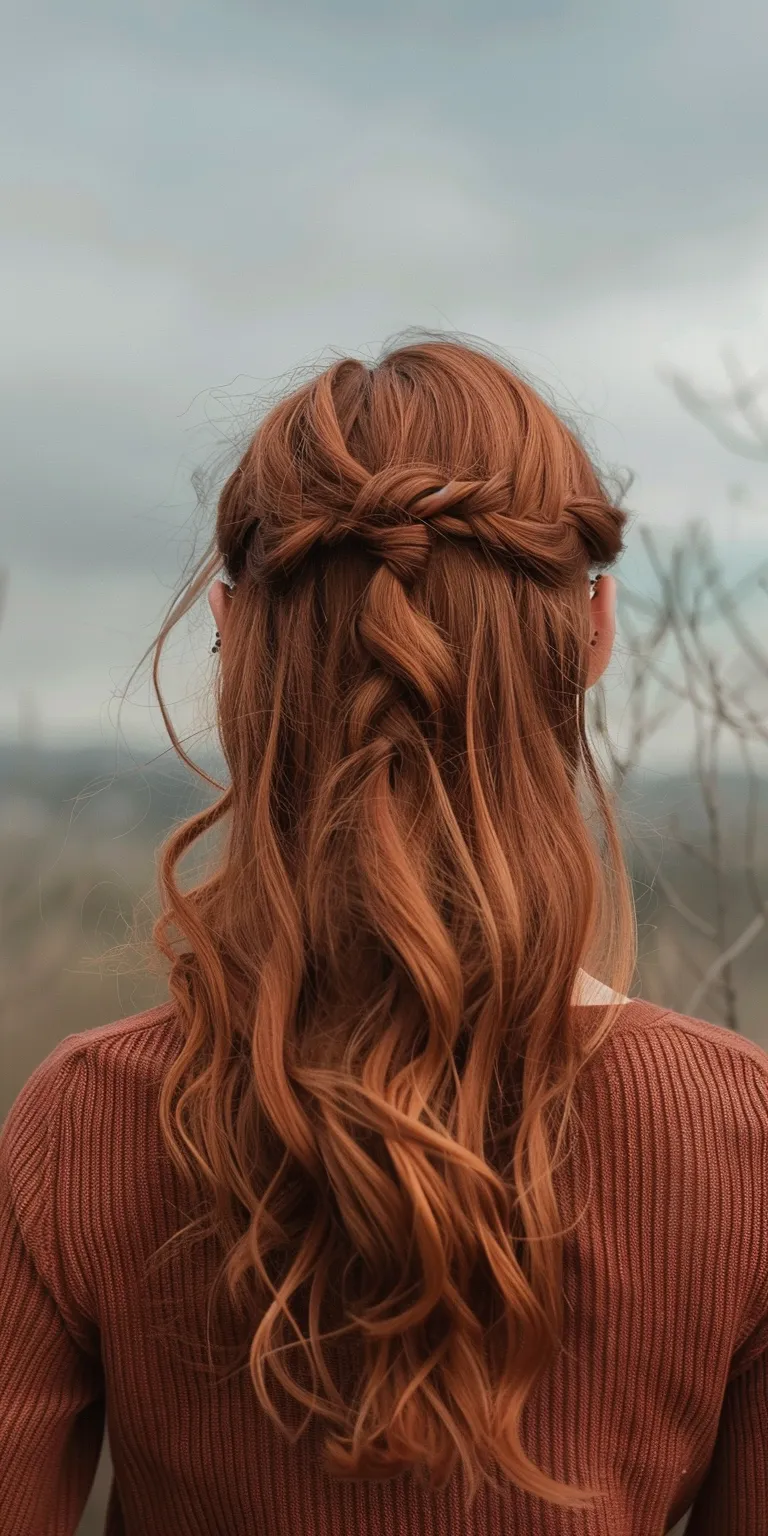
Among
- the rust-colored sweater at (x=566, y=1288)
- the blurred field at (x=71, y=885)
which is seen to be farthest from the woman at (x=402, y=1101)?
the blurred field at (x=71, y=885)

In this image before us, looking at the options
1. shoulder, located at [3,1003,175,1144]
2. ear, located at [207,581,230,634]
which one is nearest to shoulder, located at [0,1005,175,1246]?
shoulder, located at [3,1003,175,1144]

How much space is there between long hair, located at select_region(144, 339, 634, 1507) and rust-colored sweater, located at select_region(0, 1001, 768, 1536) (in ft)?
0.10

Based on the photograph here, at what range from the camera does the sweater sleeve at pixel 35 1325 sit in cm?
73

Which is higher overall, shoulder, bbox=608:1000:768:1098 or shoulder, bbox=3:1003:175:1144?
shoulder, bbox=608:1000:768:1098

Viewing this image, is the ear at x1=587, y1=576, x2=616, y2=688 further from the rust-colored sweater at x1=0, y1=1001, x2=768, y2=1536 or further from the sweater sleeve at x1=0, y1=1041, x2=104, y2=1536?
the sweater sleeve at x1=0, y1=1041, x2=104, y2=1536

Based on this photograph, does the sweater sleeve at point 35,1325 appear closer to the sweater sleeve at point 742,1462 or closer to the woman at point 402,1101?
the woman at point 402,1101

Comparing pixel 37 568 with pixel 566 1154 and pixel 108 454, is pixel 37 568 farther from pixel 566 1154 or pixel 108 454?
pixel 566 1154

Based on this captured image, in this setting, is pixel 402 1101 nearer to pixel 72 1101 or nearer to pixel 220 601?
pixel 72 1101

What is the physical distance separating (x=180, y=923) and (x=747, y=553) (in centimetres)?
98

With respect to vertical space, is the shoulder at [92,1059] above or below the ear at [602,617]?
below

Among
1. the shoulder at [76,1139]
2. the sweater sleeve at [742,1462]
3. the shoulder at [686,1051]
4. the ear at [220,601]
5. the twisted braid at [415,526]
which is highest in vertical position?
the twisted braid at [415,526]

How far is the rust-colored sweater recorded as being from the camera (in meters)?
0.70

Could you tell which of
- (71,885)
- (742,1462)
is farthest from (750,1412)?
(71,885)

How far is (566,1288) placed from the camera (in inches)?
27.6
